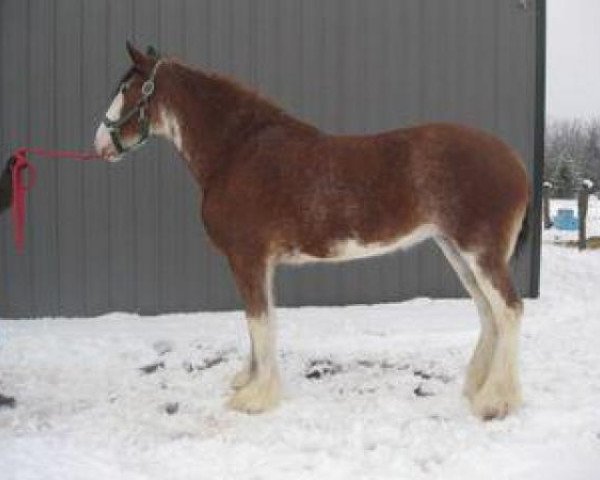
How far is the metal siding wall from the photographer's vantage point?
6938mm

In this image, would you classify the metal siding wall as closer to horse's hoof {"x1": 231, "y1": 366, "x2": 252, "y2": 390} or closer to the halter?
the halter

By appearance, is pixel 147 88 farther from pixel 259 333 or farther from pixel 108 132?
pixel 259 333

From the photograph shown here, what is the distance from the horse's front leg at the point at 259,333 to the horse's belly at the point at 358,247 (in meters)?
0.20

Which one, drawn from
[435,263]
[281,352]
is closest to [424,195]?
[281,352]

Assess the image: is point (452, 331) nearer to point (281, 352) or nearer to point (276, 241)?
point (281, 352)

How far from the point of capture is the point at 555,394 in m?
4.66

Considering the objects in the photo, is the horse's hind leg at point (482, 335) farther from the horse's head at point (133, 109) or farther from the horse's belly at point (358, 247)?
the horse's head at point (133, 109)

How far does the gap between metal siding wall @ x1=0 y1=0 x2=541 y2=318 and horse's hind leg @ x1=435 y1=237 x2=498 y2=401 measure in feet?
9.72

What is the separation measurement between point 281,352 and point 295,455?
208 cm

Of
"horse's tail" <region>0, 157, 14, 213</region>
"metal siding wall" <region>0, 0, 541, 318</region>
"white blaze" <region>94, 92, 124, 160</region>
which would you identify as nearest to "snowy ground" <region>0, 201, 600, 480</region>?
"metal siding wall" <region>0, 0, 541, 318</region>

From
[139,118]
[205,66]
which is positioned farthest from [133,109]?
[205,66]

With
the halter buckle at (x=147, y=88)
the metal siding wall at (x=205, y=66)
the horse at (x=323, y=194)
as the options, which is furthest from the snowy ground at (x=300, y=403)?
the halter buckle at (x=147, y=88)

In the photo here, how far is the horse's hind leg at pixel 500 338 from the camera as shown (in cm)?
425

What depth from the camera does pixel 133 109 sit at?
15.5 feet
